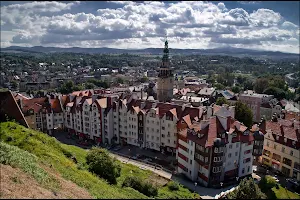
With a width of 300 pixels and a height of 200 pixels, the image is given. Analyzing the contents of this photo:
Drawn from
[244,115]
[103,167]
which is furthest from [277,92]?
[103,167]

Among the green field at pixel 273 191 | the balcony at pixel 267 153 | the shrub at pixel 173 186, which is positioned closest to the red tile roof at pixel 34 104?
the shrub at pixel 173 186

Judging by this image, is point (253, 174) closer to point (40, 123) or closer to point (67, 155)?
A: point (67, 155)

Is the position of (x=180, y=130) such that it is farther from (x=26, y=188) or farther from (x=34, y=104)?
(x=34, y=104)

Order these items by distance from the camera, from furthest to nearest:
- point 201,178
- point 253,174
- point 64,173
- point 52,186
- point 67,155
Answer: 1. point 253,174
2. point 201,178
3. point 67,155
4. point 64,173
5. point 52,186

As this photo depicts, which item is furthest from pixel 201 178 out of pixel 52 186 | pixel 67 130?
pixel 67 130

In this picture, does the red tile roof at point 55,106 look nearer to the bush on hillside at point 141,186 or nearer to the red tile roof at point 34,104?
the red tile roof at point 34,104

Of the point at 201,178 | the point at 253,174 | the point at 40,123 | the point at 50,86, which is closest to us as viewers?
the point at 201,178

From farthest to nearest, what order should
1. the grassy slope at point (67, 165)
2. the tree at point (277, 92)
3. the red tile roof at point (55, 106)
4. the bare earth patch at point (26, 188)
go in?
the tree at point (277, 92)
the red tile roof at point (55, 106)
the grassy slope at point (67, 165)
the bare earth patch at point (26, 188)

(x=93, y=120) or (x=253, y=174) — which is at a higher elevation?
(x=93, y=120)
